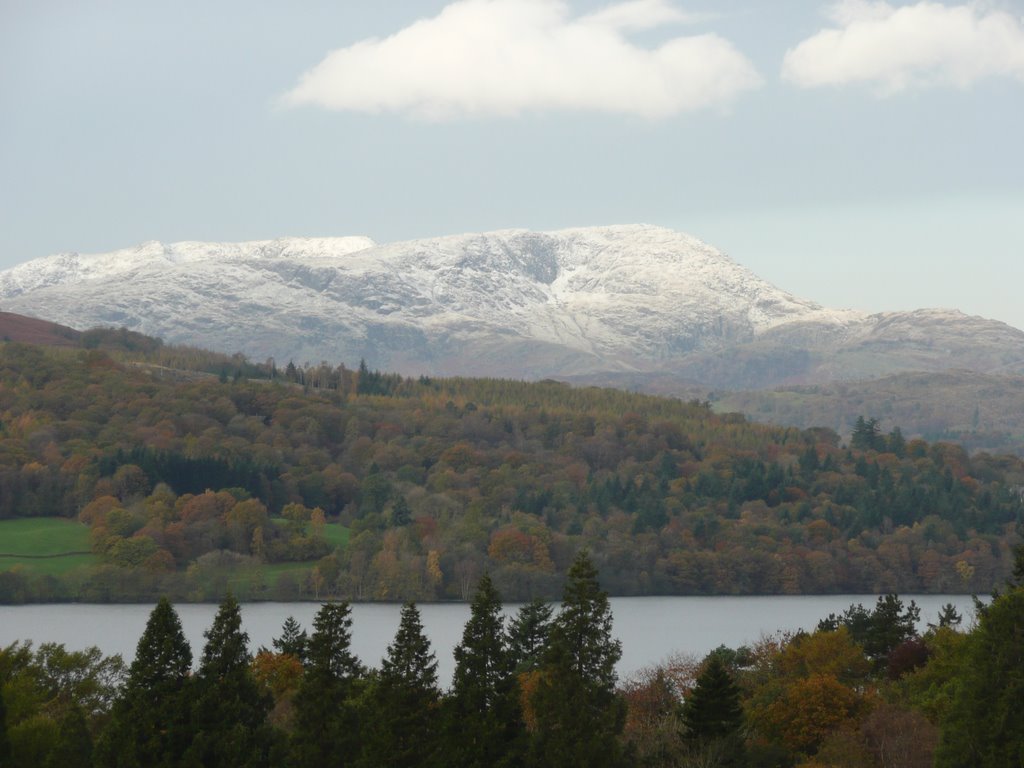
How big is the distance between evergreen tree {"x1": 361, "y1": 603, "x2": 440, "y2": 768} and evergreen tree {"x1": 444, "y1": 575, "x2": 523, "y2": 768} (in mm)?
797

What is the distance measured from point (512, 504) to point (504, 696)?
138383mm

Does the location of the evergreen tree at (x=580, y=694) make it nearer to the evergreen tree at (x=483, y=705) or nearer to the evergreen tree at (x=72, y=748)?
the evergreen tree at (x=483, y=705)

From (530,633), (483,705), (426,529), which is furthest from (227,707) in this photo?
(426,529)

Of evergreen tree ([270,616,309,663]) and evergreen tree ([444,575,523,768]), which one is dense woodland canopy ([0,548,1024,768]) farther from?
evergreen tree ([270,616,309,663])

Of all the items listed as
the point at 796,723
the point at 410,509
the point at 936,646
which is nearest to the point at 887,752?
the point at 796,723

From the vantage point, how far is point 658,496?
19862cm

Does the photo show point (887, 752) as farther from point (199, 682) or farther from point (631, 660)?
point (631, 660)

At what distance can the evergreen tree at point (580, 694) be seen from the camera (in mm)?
47688

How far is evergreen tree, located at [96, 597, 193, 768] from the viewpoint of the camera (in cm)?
4609

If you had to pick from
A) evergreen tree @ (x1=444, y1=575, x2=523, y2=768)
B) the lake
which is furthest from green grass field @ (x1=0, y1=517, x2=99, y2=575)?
evergreen tree @ (x1=444, y1=575, x2=523, y2=768)

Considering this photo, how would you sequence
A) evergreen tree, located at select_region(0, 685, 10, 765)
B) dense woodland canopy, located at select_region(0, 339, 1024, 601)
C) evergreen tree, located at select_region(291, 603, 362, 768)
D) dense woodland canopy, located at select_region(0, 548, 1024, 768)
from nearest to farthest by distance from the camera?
dense woodland canopy, located at select_region(0, 548, 1024, 768), evergreen tree, located at select_region(0, 685, 10, 765), evergreen tree, located at select_region(291, 603, 362, 768), dense woodland canopy, located at select_region(0, 339, 1024, 601)

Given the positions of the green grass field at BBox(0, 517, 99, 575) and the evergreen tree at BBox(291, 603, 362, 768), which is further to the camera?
the green grass field at BBox(0, 517, 99, 575)

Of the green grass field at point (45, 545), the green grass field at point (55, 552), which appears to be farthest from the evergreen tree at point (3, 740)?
the green grass field at point (45, 545)

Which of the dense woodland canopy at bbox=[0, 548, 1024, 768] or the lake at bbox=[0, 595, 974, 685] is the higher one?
the dense woodland canopy at bbox=[0, 548, 1024, 768]
